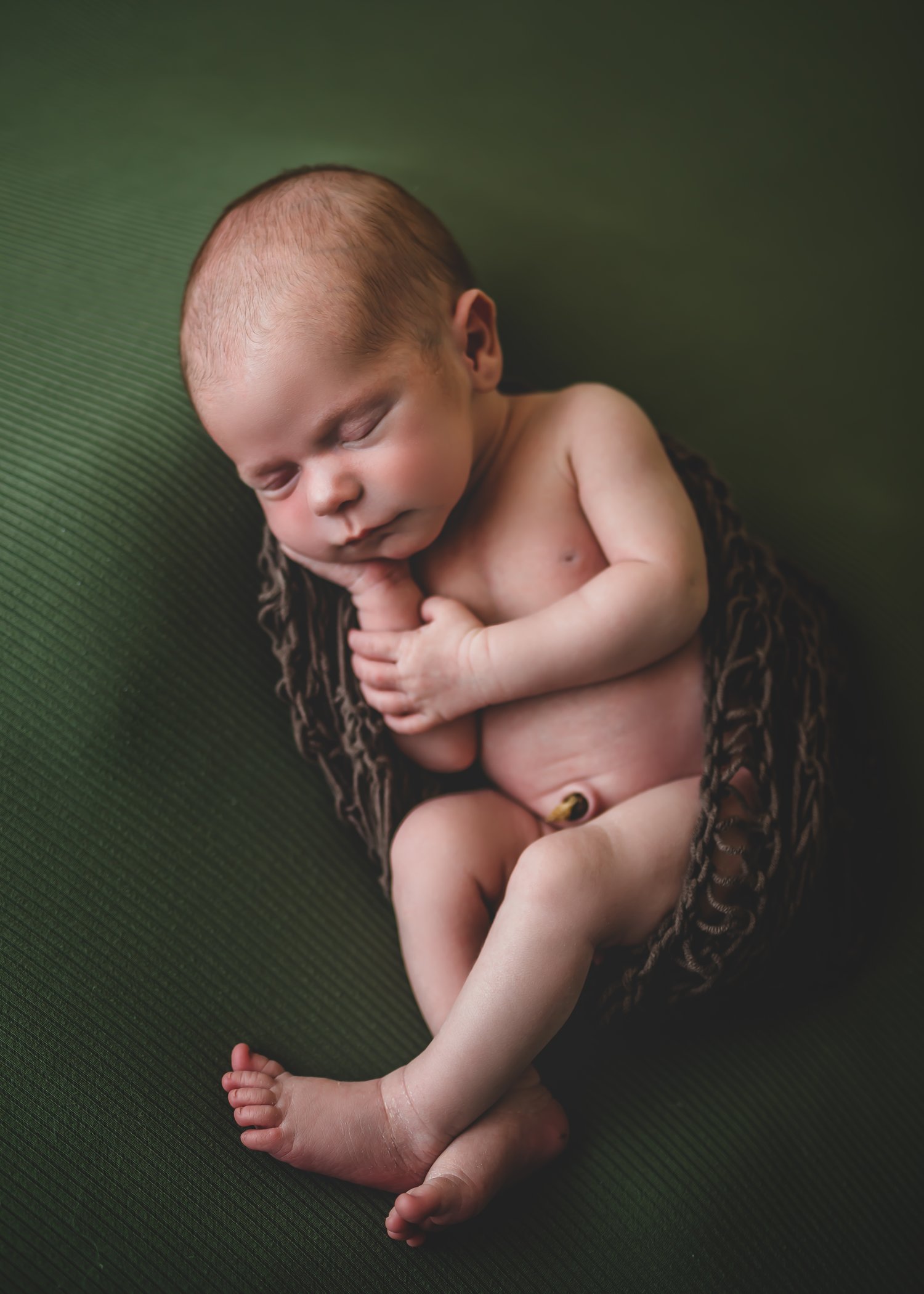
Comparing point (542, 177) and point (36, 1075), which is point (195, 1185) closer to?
point (36, 1075)

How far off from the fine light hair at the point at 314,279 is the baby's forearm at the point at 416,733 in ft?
0.68

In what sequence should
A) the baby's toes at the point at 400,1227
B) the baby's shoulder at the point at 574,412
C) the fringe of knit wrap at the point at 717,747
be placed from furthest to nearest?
1. the baby's shoulder at the point at 574,412
2. the fringe of knit wrap at the point at 717,747
3. the baby's toes at the point at 400,1227

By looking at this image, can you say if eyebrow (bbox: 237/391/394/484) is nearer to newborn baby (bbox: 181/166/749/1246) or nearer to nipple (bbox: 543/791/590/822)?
newborn baby (bbox: 181/166/749/1246)

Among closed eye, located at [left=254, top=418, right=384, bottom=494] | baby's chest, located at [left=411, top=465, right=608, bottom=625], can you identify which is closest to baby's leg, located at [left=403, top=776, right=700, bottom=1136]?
baby's chest, located at [left=411, top=465, right=608, bottom=625]

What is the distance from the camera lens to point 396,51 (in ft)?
4.19

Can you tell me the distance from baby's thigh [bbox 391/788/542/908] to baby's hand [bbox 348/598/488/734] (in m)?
0.08

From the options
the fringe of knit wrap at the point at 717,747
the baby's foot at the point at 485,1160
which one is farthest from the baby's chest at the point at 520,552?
the baby's foot at the point at 485,1160

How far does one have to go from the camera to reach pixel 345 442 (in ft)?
2.47

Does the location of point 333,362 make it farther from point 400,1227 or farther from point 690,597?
point 400,1227

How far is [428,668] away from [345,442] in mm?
206

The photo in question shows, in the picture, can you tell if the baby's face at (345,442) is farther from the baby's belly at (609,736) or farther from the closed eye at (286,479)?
the baby's belly at (609,736)

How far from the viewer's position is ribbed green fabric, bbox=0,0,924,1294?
2.26 feet

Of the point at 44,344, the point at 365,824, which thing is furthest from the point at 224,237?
the point at 365,824

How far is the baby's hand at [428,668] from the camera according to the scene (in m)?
0.81
